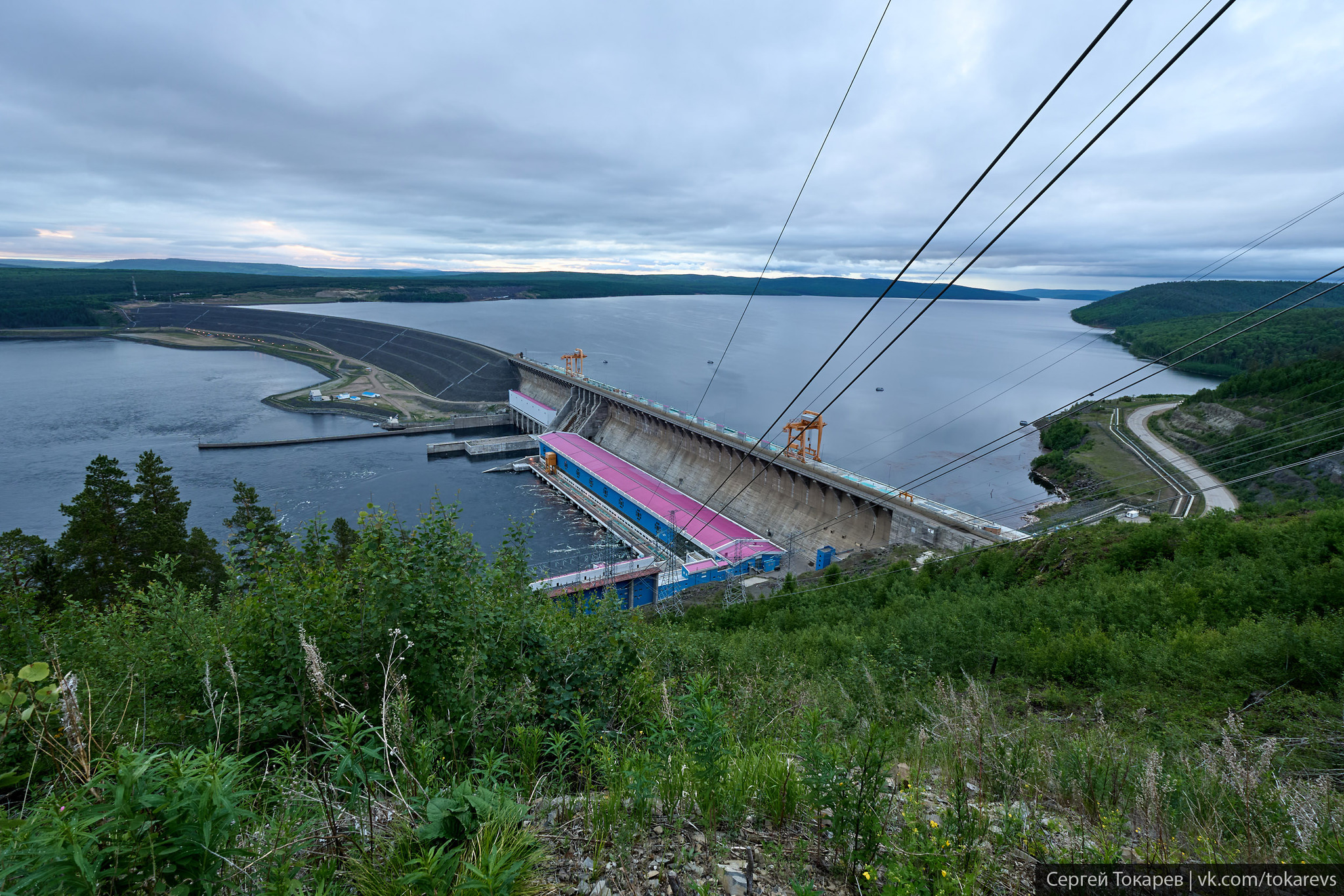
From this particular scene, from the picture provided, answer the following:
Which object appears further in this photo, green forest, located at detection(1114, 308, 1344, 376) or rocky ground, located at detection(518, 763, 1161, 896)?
green forest, located at detection(1114, 308, 1344, 376)

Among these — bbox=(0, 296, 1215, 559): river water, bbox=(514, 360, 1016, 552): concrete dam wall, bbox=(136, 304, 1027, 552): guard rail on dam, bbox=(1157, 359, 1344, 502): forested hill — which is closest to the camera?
bbox=(514, 360, 1016, 552): concrete dam wall

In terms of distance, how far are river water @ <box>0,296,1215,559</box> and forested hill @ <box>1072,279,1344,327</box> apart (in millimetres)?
11451

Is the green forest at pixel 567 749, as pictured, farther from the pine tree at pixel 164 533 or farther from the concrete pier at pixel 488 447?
the concrete pier at pixel 488 447

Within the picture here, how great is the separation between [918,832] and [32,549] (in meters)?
21.6

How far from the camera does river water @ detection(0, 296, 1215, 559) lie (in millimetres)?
35594

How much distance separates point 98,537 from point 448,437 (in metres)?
34.0

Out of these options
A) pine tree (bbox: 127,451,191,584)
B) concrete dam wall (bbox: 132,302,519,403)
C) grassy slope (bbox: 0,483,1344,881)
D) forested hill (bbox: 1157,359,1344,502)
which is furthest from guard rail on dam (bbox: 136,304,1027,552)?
→ pine tree (bbox: 127,451,191,584)

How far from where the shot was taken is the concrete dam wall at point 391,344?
61.2m

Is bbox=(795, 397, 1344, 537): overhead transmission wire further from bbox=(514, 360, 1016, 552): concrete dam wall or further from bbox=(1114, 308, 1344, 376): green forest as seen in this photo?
bbox=(1114, 308, 1344, 376): green forest

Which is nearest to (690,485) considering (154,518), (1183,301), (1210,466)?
(154,518)

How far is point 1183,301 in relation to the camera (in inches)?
4535

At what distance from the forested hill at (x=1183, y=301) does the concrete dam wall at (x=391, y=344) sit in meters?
114

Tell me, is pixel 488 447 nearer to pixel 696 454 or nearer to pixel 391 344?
pixel 696 454

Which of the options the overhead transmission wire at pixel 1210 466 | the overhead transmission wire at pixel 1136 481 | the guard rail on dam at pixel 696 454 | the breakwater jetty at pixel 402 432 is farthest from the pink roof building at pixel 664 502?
the overhead transmission wire at pixel 1136 481
